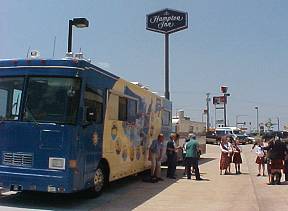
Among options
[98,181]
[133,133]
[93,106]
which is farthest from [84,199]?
[133,133]

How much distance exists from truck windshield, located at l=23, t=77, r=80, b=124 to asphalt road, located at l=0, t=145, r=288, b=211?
1.98 meters

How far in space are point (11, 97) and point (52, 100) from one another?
1.09 metres

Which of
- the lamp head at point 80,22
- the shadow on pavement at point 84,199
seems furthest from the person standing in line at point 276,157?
the lamp head at point 80,22

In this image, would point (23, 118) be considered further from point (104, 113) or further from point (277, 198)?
point (277, 198)

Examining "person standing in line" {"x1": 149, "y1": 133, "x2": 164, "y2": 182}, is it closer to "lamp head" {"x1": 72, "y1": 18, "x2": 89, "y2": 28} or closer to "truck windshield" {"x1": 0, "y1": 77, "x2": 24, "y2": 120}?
"lamp head" {"x1": 72, "y1": 18, "x2": 89, "y2": 28}

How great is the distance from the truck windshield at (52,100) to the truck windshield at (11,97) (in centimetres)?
23

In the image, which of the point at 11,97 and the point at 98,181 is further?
the point at 98,181

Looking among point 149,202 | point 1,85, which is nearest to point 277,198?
point 149,202

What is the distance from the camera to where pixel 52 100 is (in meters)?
11.2

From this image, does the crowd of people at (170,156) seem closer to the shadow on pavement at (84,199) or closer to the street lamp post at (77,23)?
the shadow on pavement at (84,199)

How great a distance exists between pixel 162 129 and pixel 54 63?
951 cm

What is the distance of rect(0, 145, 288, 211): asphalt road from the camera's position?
1166 cm

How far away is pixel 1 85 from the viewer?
11.8m

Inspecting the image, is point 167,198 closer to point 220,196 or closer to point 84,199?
point 220,196
